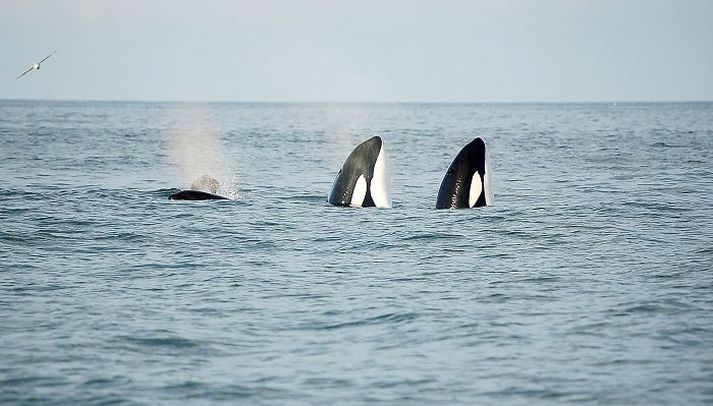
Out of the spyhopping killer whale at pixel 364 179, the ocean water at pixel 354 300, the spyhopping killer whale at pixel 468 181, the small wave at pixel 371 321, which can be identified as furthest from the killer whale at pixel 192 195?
the small wave at pixel 371 321

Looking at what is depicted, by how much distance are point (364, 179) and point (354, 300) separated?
8.20 metres

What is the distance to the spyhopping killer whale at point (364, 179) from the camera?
19906 millimetres

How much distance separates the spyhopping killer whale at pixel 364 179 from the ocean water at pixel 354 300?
17.5 inches

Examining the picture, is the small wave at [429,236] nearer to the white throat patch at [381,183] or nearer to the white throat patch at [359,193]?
the white throat patch at [381,183]

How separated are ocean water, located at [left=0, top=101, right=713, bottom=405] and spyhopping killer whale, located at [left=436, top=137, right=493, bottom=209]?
40cm

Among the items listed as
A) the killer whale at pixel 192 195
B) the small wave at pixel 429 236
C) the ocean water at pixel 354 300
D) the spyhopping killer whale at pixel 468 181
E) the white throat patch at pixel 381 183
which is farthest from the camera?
the killer whale at pixel 192 195

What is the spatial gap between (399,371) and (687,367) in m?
A: 2.61

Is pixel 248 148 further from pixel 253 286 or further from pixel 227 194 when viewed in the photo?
pixel 253 286

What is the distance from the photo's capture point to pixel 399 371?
377 inches

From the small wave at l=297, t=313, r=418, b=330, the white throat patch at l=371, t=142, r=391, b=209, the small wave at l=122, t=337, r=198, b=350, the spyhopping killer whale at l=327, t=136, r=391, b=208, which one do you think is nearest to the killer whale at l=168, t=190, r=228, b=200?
the spyhopping killer whale at l=327, t=136, r=391, b=208

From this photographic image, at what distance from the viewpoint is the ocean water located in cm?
927

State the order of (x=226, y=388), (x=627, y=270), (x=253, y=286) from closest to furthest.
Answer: (x=226, y=388) < (x=253, y=286) < (x=627, y=270)

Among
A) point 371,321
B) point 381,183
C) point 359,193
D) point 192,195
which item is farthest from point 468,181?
point 371,321

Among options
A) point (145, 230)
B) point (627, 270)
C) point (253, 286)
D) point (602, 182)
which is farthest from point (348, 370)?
point (602, 182)
